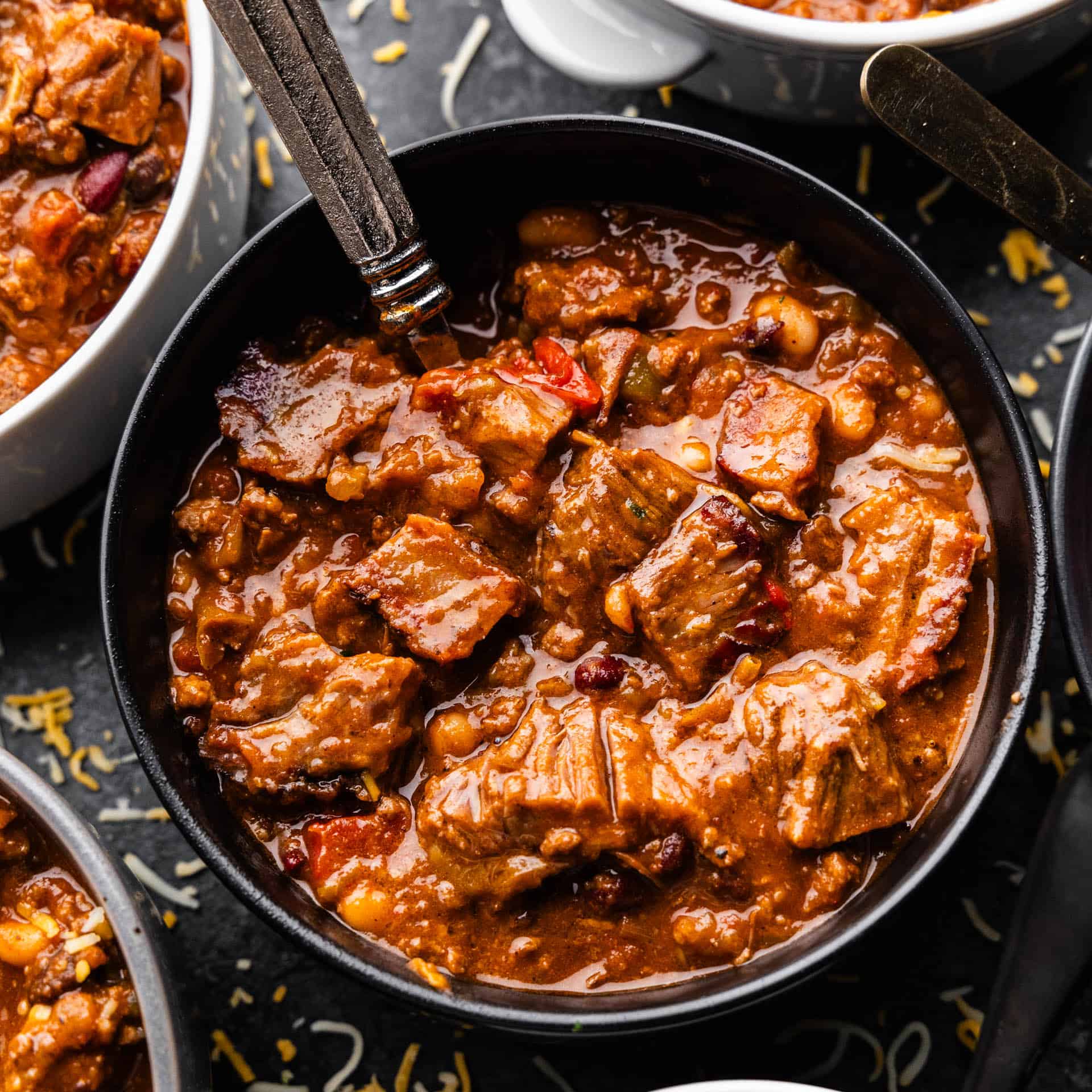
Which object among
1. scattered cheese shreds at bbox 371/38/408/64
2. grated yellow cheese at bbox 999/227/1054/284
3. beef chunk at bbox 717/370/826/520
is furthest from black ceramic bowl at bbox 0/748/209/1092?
grated yellow cheese at bbox 999/227/1054/284

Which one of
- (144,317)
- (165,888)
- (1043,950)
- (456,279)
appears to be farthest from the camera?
(165,888)

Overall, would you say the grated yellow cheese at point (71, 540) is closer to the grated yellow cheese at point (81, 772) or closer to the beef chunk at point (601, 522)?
the grated yellow cheese at point (81, 772)

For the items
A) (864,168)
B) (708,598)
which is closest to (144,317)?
(708,598)

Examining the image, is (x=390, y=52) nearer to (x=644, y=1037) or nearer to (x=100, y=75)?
(x=100, y=75)

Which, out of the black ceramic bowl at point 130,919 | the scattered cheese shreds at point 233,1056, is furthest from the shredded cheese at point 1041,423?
the scattered cheese shreds at point 233,1056

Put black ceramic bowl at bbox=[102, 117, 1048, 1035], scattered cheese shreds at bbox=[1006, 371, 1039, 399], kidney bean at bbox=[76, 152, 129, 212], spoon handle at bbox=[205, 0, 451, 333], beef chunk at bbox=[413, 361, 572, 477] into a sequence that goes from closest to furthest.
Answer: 1. spoon handle at bbox=[205, 0, 451, 333]
2. black ceramic bowl at bbox=[102, 117, 1048, 1035]
3. beef chunk at bbox=[413, 361, 572, 477]
4. kidney bean at bbox=[76, 152, 129, 212]
5. scattered cheese shreds at bbox=[1006, 371, 1039, 399]

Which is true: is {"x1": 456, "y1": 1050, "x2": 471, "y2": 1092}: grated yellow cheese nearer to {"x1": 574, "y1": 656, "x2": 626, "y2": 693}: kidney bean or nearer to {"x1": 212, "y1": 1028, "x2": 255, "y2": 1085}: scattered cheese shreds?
{"x1": 212, "y1": 1028, "x2": 255, "y2": 1085}: scattered cheese shreds

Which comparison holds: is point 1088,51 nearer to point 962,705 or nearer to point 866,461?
point 866,461
